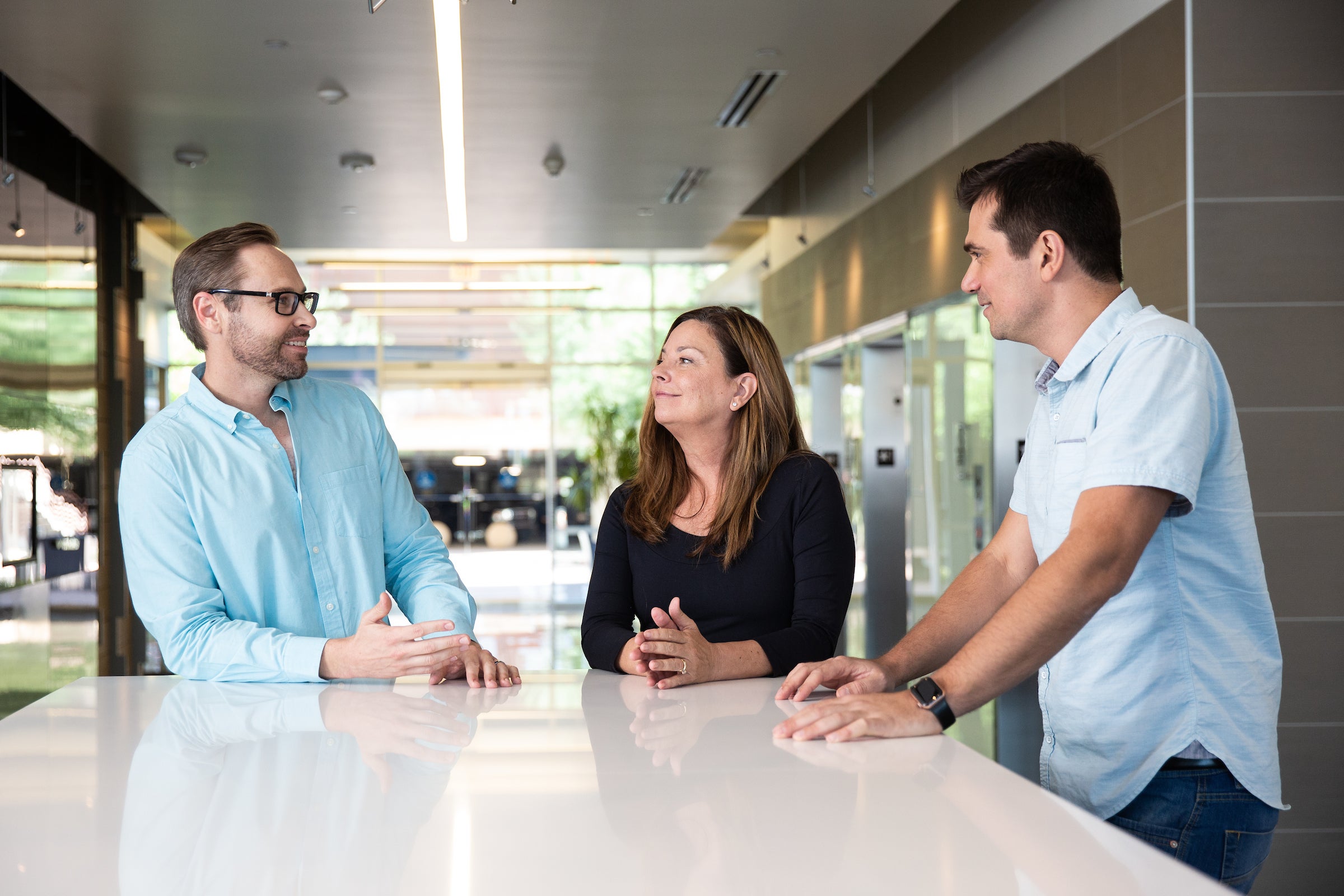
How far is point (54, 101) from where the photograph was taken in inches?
220

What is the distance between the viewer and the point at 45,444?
685 centimetres

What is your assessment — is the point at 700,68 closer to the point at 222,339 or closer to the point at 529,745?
the point at 222,339

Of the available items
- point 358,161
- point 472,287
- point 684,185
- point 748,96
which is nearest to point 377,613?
point 748,96

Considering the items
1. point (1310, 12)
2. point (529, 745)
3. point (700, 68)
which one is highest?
point (700, 68)

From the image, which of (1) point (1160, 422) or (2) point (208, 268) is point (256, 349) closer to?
(2) point (208, 268)

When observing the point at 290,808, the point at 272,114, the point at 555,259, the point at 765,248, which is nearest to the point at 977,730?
the point at 272,114

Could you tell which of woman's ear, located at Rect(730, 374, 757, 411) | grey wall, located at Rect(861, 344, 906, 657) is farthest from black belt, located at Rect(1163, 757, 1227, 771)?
grey wall, located at Rect(861, 344, 906, 657)

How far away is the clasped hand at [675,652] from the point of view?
6.31 feet

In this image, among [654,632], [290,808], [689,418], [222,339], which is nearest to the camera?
[290,808]

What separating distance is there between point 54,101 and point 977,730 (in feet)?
18.6

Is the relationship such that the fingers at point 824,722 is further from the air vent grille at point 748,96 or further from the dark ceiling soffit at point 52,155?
the dark ceiling soffit at point 52,155

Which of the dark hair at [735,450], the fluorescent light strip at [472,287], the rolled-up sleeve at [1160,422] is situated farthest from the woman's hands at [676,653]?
the fluorescent light strip at [472,287]

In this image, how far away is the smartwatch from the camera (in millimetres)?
1534

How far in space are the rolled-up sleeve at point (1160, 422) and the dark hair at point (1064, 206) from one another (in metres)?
0.23
